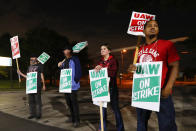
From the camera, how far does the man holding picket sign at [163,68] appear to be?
9.25 feet

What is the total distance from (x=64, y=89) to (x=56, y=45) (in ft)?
97.4

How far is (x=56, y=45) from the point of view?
34.3 m

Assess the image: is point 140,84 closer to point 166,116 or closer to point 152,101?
point 152,101

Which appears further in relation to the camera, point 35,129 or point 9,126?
point 9,126

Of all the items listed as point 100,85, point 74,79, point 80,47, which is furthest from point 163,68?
point 74,79

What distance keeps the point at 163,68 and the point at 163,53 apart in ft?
0.68

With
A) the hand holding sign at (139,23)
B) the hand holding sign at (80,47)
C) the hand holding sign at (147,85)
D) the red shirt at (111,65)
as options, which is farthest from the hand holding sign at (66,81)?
the hand holding sign at (147,85)

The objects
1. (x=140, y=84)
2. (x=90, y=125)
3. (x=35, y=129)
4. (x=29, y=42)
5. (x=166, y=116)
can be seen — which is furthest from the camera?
(x=29, y=42)

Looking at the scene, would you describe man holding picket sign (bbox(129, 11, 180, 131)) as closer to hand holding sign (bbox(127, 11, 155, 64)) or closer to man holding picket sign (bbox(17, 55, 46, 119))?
hand holding sign (bbox(127, 11, 155, 64))

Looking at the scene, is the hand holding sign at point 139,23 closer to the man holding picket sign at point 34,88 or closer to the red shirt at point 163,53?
the red shirt at point 163,53

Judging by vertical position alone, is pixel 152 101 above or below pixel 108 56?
below

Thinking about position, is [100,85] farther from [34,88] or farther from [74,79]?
[34,88]

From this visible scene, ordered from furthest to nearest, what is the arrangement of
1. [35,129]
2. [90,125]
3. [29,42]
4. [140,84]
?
[29,42], [90,125], [35,129], [140,84]

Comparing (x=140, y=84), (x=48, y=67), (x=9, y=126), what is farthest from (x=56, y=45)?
(x=140, y=84)
